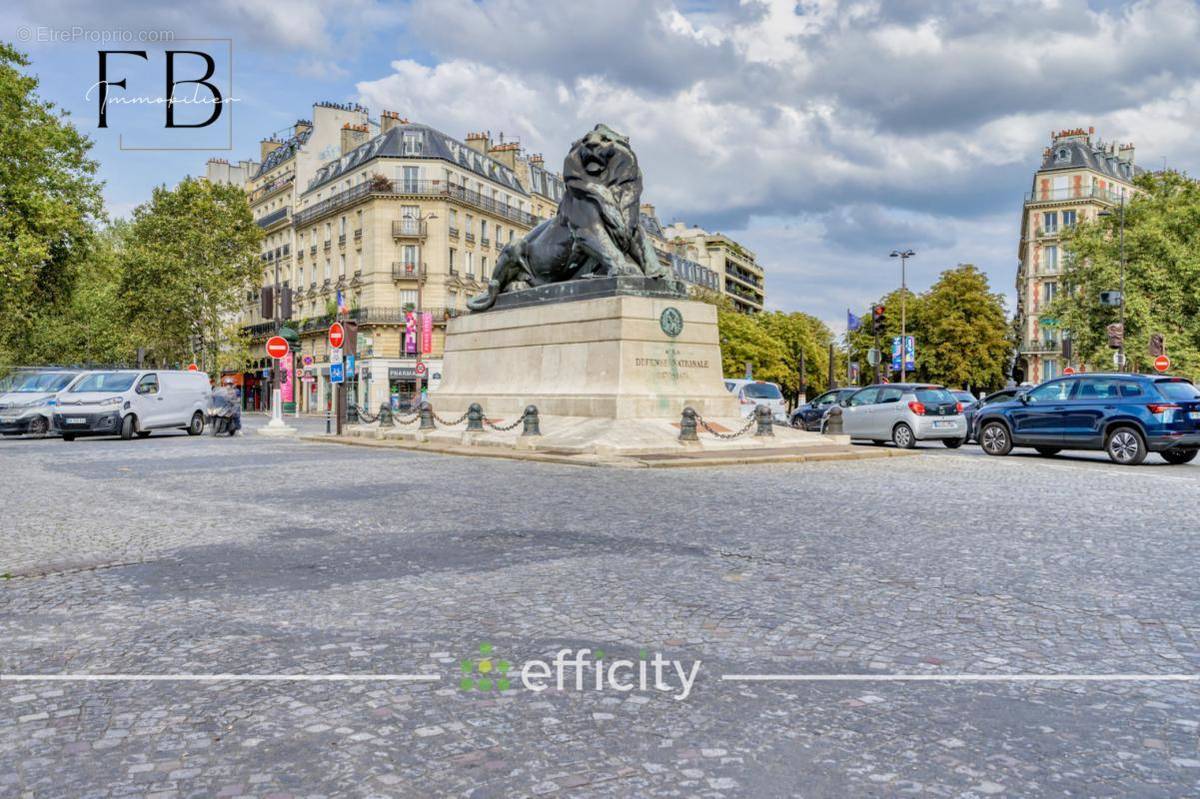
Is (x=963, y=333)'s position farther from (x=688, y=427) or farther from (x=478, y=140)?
(x=688, y=427)

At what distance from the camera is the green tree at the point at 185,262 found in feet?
167

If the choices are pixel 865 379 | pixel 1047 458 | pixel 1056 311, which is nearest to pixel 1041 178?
pixel 865 379

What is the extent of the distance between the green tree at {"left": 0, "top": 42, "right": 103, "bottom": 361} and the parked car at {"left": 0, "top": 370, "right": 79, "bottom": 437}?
290 inches

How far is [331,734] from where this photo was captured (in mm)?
3012

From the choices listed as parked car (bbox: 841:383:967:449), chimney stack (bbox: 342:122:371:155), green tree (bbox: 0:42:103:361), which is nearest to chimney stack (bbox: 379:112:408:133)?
chimney stack (bbox: 342:122:371:155)

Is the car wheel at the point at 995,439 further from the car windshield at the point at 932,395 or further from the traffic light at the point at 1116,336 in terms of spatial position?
the traffic light at the point at 1116,336

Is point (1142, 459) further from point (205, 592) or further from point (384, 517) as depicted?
point (205, 592)

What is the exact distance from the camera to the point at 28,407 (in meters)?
24.7

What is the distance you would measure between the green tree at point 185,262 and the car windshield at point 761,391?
36.1 meters

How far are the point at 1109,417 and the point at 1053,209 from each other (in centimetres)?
7155

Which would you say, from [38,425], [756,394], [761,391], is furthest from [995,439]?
[38,425]

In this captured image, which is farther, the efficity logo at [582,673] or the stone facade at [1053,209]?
the stone facade at [1053,209]

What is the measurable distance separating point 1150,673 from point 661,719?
2.04 metres

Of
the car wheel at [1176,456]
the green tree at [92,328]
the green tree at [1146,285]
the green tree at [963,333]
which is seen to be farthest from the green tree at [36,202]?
the green tree at [963,333]
